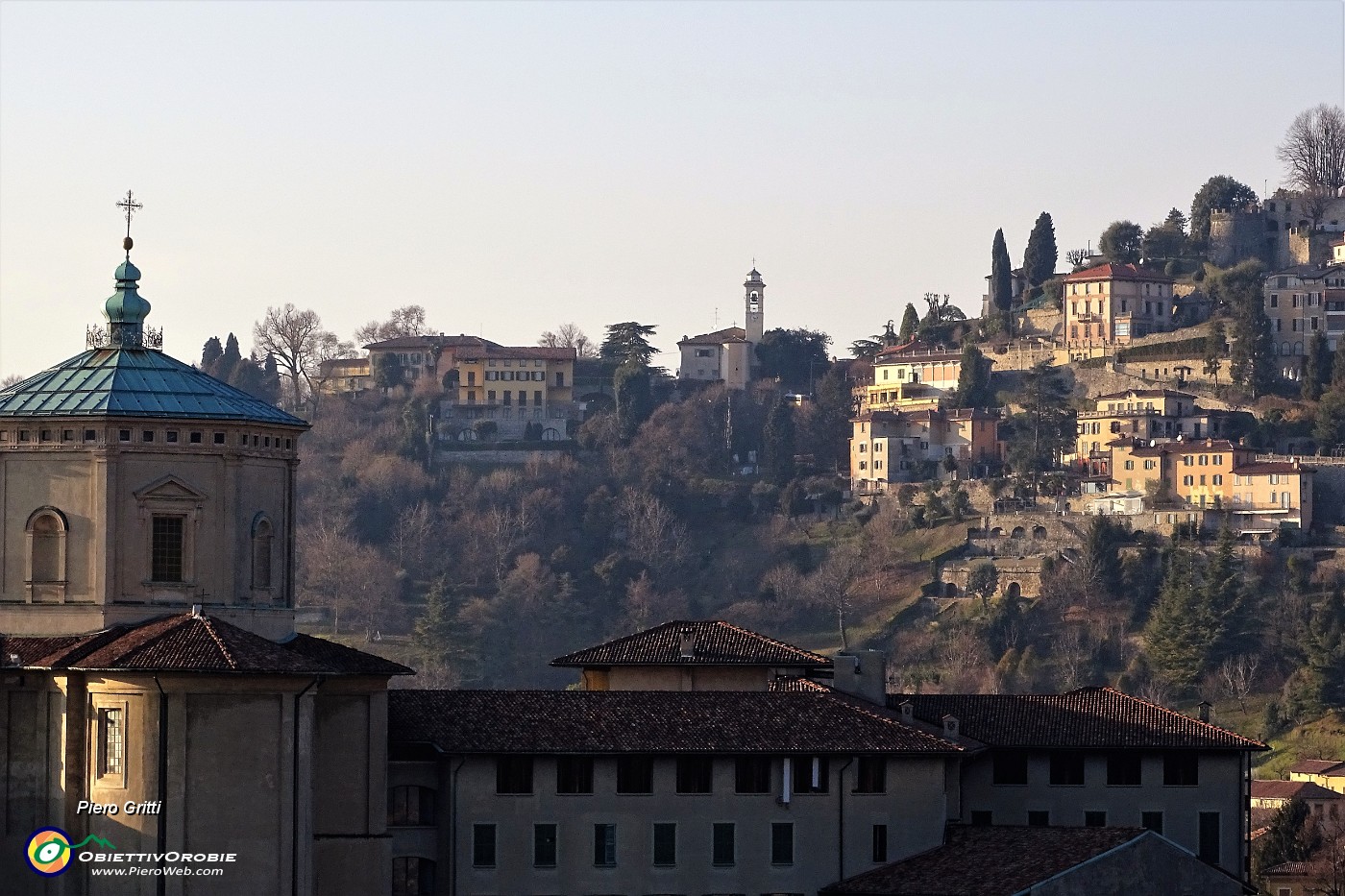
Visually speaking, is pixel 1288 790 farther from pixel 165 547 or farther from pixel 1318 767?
pixel 165 547

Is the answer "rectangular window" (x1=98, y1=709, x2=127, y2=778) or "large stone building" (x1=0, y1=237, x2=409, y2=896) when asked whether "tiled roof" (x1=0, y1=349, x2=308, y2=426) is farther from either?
"rectangular window" (x1=98, y1=709, x2=127, y2=778)

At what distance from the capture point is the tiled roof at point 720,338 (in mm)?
190000

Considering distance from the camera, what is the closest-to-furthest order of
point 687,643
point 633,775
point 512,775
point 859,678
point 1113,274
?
1. point 512,775
2. point 633,775
3. point 859,678
4. point 687,643
5. point 1113,274

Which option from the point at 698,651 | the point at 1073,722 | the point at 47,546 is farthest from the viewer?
the point at 698,651

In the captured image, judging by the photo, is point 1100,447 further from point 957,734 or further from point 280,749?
point 280,749

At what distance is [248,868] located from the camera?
4406 centimetres

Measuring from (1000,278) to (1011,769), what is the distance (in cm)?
12316

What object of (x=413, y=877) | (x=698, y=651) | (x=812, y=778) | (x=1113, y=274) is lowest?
(x=413, y=877)

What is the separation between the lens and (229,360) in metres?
185

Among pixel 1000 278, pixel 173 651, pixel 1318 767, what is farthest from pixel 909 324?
pixel 173 651

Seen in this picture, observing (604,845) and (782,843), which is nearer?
(604,845)

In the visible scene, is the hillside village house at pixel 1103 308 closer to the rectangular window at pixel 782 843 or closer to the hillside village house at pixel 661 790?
the hillside village house at pixel 661 790

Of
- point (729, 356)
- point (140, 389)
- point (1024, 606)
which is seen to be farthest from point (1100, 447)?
point (140, 389)

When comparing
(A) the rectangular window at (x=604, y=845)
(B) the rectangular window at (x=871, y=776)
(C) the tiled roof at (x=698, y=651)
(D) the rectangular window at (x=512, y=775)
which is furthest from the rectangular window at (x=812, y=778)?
(C) the tiled roof at (x=698, y=651)
